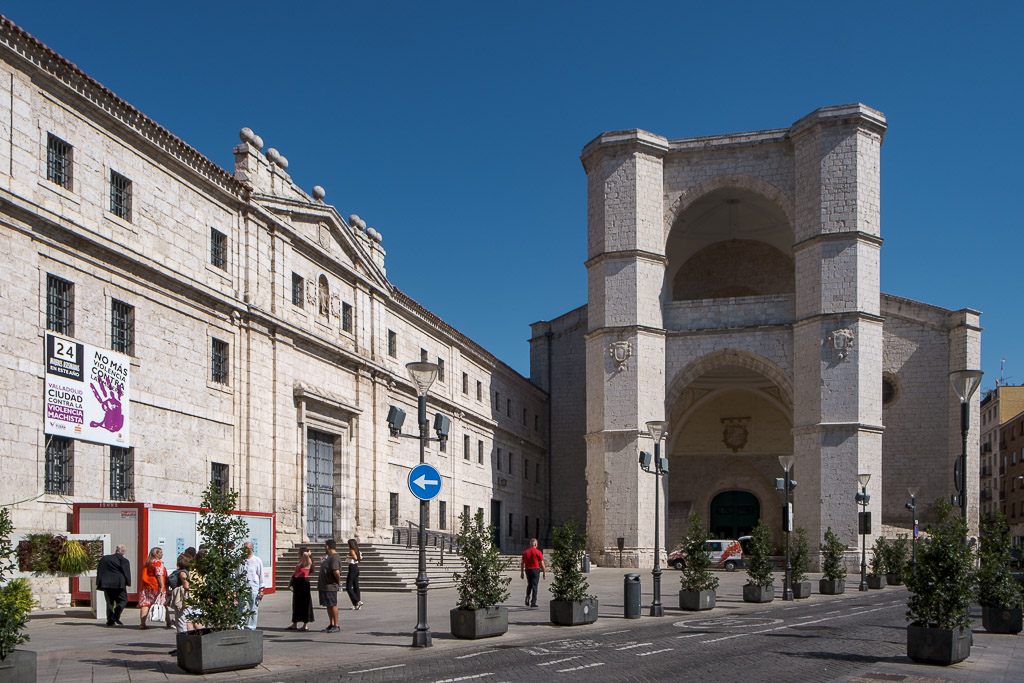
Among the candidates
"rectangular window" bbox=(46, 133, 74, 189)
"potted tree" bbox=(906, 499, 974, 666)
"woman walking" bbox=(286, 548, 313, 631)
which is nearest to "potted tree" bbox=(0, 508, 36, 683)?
"woman walking" bbox=(286, 548, 313, 631)

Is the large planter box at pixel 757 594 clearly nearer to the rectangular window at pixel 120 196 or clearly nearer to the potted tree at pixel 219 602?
the potted tree at pixel 219 602

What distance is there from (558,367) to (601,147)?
59.8ft

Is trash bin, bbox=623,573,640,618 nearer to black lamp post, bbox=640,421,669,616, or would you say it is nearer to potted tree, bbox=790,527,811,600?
black lamp post, bbox=640,421,669,616

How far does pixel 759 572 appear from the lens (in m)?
26.0

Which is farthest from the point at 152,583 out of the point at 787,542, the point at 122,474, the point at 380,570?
the point at 787,542

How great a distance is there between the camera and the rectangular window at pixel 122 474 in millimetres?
21828

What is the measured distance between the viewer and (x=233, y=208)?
90.0ft

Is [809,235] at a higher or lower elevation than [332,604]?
higher

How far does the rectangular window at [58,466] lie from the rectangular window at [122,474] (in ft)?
4.55

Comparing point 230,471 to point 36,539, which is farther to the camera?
point 230,471

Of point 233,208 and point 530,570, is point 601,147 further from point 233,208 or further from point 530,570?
point 530,570

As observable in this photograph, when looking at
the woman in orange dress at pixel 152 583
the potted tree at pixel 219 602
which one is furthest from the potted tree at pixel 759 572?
the potted tree at pixel 219 602

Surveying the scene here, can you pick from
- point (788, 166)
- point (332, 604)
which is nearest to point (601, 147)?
point (788, 166)

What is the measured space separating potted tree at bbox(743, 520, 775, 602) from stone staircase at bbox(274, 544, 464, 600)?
8.11m
